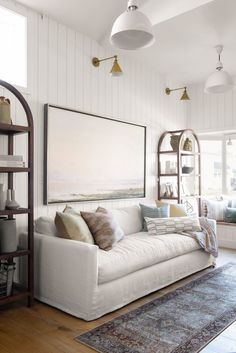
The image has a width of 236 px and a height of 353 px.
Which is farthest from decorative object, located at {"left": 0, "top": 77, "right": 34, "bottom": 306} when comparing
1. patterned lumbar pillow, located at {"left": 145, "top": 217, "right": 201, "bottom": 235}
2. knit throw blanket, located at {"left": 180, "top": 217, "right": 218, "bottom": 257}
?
knit throw blanket, located at {"left": 180, "top": 217, "right": 218, "bottom": 257}

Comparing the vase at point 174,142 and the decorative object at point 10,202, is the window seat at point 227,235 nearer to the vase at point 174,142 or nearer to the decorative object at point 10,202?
the vase at point 174,142

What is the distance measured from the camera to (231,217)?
207 inches

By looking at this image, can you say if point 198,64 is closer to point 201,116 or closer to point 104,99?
point 201,116

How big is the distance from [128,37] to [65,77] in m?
1.32

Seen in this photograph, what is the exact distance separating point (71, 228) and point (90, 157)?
1207mm

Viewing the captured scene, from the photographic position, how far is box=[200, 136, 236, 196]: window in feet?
19.1

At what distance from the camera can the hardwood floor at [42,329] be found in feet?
6.82

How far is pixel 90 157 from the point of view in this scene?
3826 millimetres

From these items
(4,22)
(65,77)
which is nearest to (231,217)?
(65,77)

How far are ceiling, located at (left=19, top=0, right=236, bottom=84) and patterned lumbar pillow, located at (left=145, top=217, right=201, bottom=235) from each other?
7.31ft

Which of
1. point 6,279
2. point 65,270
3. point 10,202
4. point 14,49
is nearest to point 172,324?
point 65,270

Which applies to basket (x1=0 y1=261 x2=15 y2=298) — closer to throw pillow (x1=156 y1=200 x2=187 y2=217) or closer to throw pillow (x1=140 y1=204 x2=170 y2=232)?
throw pillow (x1=140 y1=204 x2=170 y2=232)

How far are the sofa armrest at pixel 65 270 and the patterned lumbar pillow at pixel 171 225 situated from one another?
1343 millimetres

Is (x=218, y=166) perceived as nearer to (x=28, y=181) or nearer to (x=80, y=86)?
(x=80, y=86)
